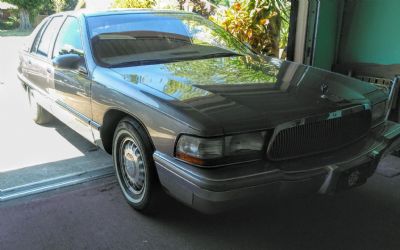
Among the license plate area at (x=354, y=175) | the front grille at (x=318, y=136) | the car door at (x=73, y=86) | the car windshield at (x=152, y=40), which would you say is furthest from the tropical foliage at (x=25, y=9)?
the license plate area at (x=354, y=175)

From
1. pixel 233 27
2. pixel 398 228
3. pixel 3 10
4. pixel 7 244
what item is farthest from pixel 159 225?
pixel 3 10

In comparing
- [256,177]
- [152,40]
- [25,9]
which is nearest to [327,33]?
[152,40]

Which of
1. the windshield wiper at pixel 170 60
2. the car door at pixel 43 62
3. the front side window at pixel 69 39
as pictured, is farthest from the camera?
the car door at pixel 43 62

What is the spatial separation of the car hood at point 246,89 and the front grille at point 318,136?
0.29 feet

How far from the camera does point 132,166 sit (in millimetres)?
3326

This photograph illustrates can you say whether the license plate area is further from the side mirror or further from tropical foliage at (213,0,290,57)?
tropical foliage at (213,0,290,57)

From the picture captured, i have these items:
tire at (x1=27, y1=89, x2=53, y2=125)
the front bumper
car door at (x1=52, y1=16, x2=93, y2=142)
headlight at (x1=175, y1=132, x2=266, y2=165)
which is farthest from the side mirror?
tire at (x1=27, y1=89, x2=53, y2=125)

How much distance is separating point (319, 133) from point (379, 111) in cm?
82

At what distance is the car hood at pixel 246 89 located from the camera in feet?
8.49

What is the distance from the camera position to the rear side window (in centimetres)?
479

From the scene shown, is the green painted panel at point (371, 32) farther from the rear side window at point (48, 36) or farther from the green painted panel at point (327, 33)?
the rear side window at point (48, 36)

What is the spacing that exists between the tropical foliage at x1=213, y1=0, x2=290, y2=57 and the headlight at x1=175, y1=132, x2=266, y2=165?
4.69 metres

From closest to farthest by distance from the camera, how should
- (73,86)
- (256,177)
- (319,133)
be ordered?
(256,177)
(319,133)
(73,86)

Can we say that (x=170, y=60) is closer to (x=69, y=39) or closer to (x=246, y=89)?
(x=246, y=89)
